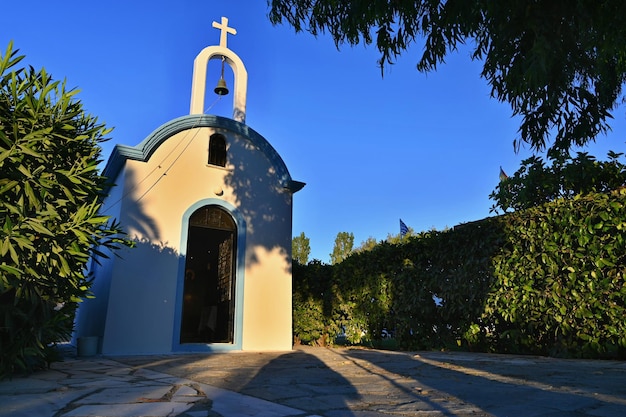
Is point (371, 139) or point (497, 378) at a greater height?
point (371, 139)

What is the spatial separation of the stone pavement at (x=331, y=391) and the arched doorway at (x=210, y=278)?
4328 mm

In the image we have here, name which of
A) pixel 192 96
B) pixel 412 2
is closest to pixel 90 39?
pixel 192 96

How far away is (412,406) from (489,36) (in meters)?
4.19

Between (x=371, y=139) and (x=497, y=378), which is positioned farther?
(x=371, y=139)

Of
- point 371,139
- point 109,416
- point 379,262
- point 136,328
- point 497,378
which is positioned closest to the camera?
point 109,416

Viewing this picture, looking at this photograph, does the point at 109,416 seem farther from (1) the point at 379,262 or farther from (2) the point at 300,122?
(2) the point at 300,122

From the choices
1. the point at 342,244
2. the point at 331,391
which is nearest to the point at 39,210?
the point at 331,391

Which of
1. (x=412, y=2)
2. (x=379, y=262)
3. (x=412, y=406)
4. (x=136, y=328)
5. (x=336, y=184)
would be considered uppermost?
(x=336, y=184)

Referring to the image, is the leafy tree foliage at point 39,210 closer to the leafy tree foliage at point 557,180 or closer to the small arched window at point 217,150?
the small arched window at point 217,150

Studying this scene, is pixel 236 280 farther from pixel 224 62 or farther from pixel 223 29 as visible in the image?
pixel 223 29

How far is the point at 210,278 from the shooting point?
13.2m

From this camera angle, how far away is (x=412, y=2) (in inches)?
167

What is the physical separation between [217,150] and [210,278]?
5194 mm

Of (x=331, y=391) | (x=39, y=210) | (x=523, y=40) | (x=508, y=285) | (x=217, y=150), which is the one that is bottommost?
(x=331, y=391)
